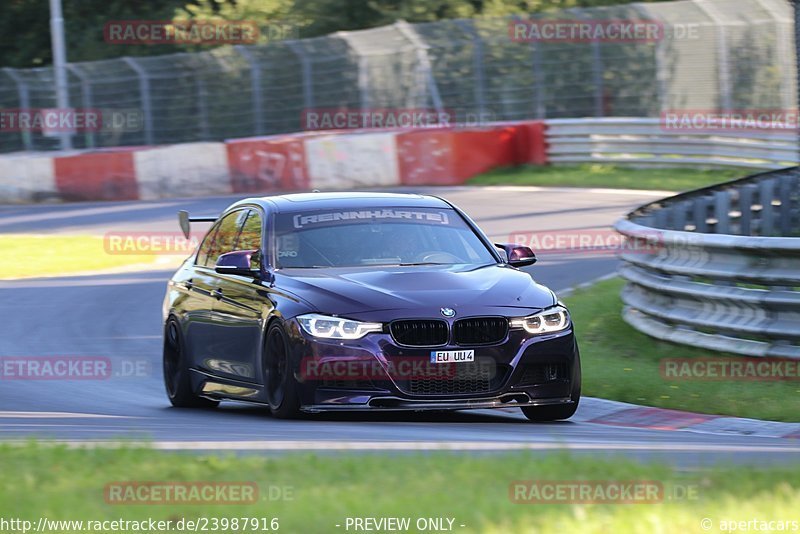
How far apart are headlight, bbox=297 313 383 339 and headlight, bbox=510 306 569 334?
892mm

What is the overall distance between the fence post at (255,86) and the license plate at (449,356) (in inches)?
1033

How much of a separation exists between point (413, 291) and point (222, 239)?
2.42 meters

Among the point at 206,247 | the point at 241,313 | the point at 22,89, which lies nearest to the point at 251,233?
the point at 241,313

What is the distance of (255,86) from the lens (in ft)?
114

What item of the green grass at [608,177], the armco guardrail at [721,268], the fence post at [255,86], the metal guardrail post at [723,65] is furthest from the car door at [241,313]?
the fence post at [255,86]

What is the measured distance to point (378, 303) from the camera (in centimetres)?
894

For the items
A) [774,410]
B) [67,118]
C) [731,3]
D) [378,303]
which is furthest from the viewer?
[67,118]

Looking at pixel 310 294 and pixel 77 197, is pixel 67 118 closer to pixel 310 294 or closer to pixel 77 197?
pixel 77 197

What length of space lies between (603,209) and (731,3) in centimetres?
651

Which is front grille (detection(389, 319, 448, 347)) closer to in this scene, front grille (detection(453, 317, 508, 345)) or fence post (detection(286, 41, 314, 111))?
front grille (detection(453, 317, 508, 345))

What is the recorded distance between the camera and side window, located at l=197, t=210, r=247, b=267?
1088 centimetres

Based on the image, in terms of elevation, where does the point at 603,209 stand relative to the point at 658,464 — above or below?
→ below

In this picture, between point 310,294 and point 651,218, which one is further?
point 651,218

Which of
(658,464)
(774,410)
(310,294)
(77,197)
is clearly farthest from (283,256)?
(77,197)
